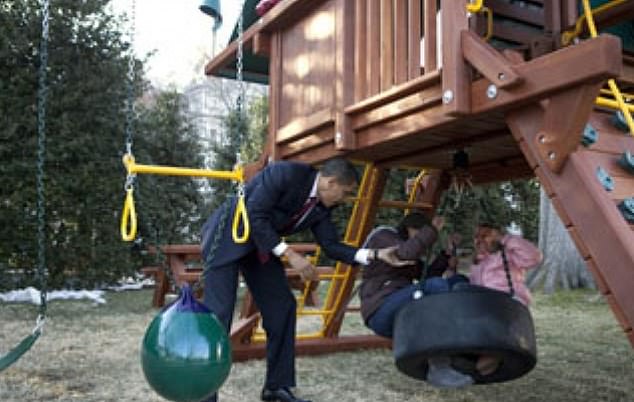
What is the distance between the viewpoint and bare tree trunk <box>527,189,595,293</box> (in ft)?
33.7

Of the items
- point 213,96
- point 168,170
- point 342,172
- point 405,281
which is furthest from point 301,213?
point 213,96

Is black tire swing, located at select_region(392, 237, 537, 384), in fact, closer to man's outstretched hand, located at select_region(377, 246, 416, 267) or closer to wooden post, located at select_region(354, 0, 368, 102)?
man's outstretched hand, located at select_region(377, 246, 416, 267)

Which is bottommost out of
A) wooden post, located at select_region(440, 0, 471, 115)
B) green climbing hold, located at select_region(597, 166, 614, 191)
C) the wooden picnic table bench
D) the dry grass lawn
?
the dry grass lawn

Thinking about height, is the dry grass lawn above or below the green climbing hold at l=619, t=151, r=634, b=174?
below

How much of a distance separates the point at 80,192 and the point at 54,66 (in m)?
1.92

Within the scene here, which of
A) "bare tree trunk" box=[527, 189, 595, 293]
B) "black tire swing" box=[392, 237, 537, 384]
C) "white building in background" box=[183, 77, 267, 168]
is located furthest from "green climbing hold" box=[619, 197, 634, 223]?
"white building in background" box=[183, 77, 267, 168]

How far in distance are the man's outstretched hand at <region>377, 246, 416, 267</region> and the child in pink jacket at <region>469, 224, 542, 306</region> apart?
45cm

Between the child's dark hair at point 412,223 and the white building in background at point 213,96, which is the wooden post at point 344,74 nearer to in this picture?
the child's dark hair at point 412,223

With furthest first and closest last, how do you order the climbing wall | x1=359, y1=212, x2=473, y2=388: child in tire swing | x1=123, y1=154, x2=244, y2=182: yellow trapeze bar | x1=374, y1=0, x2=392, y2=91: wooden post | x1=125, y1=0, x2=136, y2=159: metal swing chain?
x1=374, y1=0, x2=392, y2=91: wooden post, x1=359, y1=212, x2=473, y2=388: child in tire swing, x1=123, y1=154, x2=244, y2=182: yellow trapeze bar, x1=125, y1=0, x2=136, y2=159: metal swing chain, the climbing wall

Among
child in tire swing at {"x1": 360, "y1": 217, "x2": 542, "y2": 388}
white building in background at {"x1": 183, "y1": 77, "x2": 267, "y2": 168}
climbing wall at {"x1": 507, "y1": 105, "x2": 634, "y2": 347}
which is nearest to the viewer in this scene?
climbing wall at {"x1": 507, "y1": 105, "x2": 634, "y2": 347}

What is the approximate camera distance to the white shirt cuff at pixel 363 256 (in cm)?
365

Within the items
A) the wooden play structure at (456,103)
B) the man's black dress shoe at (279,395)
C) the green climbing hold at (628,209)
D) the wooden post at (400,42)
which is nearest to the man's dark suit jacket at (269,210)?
the wooden play structure at (456,103)

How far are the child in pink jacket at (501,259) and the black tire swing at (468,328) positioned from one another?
57cm

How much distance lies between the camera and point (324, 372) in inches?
180
